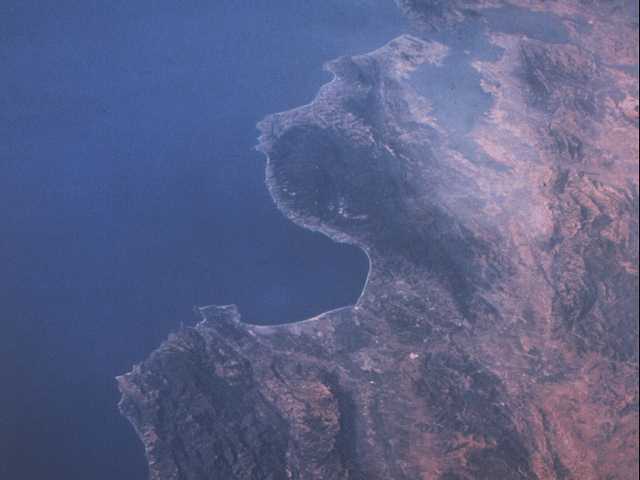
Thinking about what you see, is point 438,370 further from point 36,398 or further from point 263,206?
point 36,398

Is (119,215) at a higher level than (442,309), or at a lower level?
higher

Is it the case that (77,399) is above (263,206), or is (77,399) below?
below

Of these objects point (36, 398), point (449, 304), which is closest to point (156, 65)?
point (36, 398)
